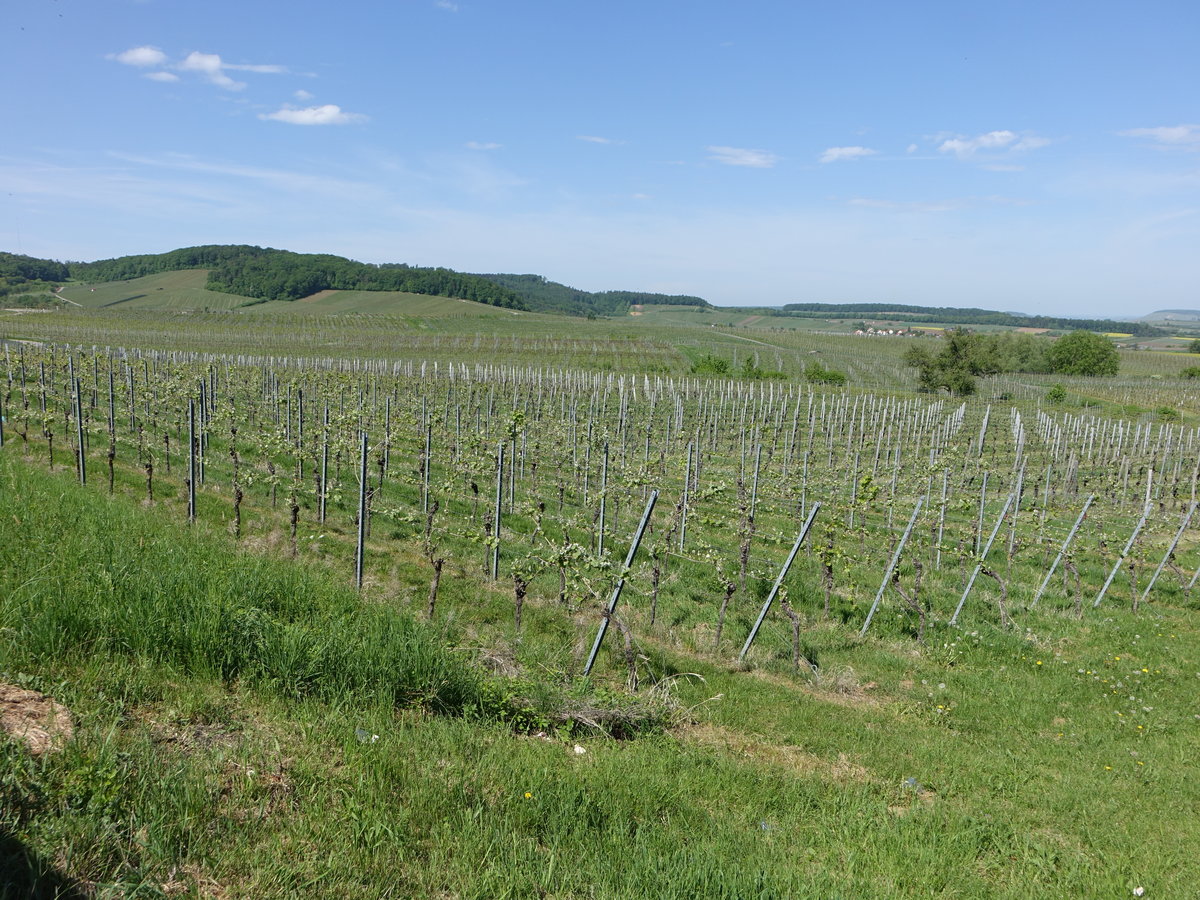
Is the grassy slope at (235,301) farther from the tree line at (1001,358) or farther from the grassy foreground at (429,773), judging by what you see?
the grassy foreground at (429,773)

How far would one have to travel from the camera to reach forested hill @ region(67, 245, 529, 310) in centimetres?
11450

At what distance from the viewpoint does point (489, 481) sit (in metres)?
16.4

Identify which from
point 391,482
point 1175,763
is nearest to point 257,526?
point 391,482

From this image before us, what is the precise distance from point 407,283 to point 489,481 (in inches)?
4642

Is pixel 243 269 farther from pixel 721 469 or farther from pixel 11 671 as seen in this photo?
pixel 11 671

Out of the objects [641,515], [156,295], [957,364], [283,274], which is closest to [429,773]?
[641,515]

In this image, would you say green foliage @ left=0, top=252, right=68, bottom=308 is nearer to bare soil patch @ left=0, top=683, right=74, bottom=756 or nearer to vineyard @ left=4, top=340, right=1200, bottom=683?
vineyard @ left=4, top=340, right=1200, bottom=683

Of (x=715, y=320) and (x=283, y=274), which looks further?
(x=715, y=320)

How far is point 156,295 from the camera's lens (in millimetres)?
106750

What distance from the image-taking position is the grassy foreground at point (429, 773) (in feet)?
10.1

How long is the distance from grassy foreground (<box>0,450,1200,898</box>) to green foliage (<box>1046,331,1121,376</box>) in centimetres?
6319

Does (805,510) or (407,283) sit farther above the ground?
(407,283)

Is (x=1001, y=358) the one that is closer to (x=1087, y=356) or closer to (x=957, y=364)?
(x=1087, y=356)

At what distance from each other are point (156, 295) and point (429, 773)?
403 feet
